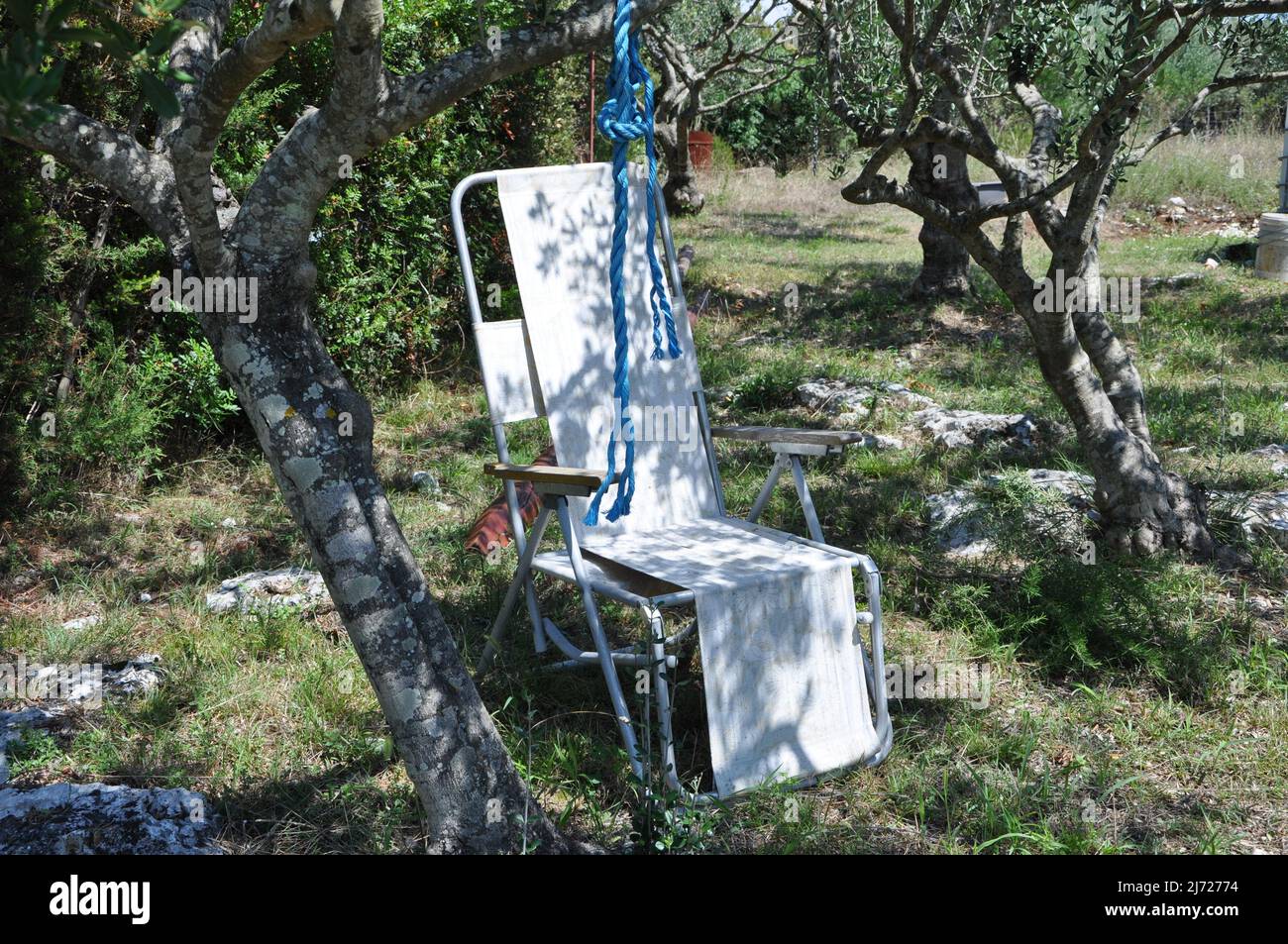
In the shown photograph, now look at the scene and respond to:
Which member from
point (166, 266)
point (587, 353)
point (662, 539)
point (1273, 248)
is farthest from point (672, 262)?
point (1273, 248)

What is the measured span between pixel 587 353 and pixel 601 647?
1.15m

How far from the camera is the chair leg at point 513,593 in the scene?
10.4ft

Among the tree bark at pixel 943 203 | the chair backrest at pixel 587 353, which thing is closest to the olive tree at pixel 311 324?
the chair backrest at pixel 587 353

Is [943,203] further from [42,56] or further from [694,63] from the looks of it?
[42,56]

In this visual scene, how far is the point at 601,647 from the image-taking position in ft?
9.23

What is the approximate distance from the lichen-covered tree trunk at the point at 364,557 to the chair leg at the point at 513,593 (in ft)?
2.89

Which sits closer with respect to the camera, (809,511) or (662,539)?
(809,511)

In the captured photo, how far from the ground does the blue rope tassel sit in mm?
660

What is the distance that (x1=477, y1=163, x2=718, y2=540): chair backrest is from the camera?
11.4ft

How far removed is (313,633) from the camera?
358cm
